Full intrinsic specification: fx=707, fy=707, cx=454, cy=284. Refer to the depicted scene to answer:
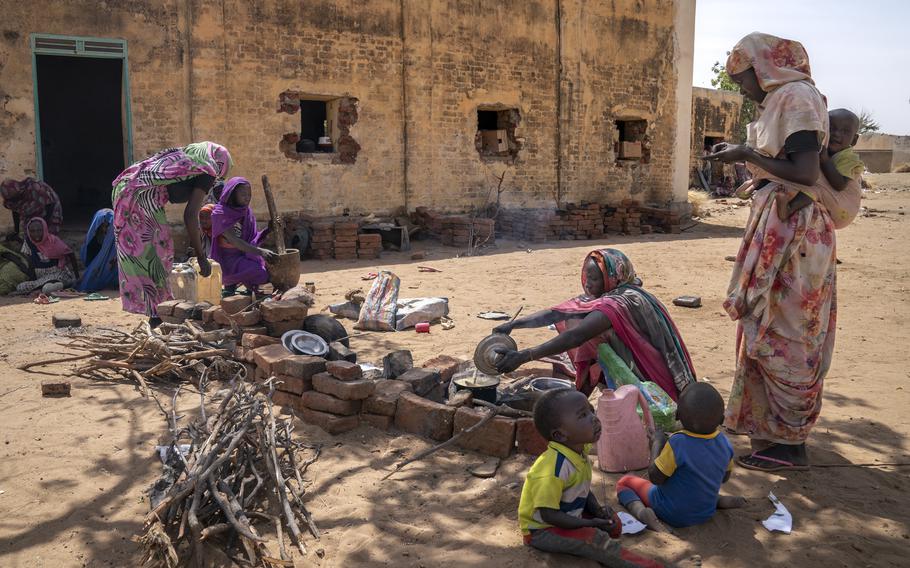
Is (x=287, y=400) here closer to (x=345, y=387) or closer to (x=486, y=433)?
(x=345, y=387)

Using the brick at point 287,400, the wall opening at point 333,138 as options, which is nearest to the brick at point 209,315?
the brick at point 287,400

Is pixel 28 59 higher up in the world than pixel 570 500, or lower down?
higher up

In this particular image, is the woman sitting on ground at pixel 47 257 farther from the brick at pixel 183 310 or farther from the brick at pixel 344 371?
the brick at pixel 344 371

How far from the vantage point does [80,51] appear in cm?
970

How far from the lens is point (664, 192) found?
16.3m

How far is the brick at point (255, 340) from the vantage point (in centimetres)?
458

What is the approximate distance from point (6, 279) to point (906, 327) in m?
9.54

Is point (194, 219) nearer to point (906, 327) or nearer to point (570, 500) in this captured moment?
point (570, 500)

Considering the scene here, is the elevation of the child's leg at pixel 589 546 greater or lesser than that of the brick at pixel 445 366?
lesser

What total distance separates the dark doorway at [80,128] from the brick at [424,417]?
12638mm

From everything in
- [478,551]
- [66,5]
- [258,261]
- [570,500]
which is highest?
[66,5]

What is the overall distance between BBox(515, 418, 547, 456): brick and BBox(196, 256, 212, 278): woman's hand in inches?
137

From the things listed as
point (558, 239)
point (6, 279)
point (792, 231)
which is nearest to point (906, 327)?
point (792, 231)

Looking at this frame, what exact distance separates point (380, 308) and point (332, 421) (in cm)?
262
